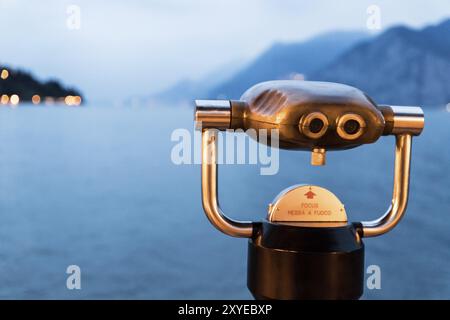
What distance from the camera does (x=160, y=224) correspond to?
5207mm

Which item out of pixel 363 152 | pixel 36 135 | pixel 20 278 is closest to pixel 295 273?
pixel 20 278

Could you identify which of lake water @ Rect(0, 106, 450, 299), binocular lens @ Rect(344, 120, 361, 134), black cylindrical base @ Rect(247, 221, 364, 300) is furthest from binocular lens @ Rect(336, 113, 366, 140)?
lake water @ Rect(0, 106, 450, 299)

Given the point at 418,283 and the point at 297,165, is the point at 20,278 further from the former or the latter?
the point at 297,165

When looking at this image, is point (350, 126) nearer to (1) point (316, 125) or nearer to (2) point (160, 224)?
(1) point (316, 125)

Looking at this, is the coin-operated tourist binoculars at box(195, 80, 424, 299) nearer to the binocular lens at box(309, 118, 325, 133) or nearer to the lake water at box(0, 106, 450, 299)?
the binocular lens at box(309, 118, 325, 133)

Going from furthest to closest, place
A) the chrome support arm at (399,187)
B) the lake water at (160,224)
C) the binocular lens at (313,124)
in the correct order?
the lake water at (160,224) → the chrome support arm at (399,187) → the binocular lens at (313,124)

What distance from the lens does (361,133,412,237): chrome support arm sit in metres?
0.75

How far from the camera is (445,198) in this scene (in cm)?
585

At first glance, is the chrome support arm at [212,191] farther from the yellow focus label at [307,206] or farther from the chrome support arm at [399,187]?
the chrome support arm at [399,187]

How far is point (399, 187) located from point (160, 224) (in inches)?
179

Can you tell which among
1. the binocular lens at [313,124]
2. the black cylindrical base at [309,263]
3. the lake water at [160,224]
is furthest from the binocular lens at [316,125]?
the lake water at [160,224]

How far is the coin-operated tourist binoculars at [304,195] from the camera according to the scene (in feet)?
2.13

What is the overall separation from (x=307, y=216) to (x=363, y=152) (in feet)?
33.5

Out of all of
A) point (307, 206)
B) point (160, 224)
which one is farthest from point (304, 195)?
point (160, 224)
